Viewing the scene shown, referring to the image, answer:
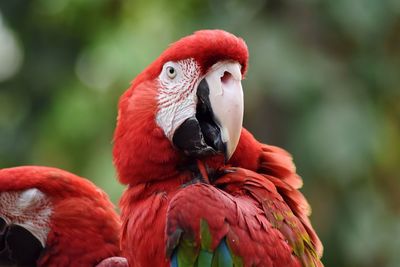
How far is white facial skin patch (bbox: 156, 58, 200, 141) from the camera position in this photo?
210cm

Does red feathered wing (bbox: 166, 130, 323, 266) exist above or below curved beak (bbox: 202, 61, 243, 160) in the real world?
below

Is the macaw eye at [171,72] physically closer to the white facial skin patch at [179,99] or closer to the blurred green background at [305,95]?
the white facial skin patch at [179,99]

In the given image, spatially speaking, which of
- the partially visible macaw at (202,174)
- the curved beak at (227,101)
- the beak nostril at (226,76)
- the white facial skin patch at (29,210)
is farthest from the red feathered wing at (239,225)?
the white facial skin patch at (29,210)

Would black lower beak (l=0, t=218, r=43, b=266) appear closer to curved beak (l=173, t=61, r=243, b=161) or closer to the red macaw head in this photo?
the red macaw head

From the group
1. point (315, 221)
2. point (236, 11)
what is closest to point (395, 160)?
point (315, 221)

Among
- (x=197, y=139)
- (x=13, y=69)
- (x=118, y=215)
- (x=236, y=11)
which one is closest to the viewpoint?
(x=197, y=139)

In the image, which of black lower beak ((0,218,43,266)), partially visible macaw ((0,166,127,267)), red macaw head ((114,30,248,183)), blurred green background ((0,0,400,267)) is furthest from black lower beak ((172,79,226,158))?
blurred green background ((0,0,400,267))

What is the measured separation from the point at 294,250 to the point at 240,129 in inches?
12.6

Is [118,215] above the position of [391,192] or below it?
above

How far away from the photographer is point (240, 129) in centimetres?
205

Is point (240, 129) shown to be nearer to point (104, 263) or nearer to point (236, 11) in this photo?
point (104, 263)

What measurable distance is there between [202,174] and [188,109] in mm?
167

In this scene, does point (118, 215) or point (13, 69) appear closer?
point (118, 215)

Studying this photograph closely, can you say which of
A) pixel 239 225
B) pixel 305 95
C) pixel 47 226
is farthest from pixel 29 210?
pixel 305 95
